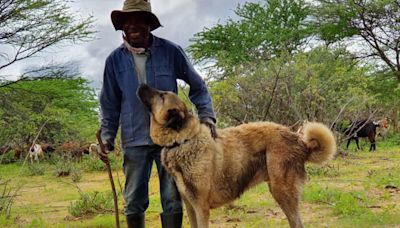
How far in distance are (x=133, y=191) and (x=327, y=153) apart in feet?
5.39

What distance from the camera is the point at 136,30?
384 cm

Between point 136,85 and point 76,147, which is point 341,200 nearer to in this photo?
point 136,85

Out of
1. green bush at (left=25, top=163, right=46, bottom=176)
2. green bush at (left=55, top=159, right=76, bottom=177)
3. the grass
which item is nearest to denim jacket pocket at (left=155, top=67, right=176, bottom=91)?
the grass

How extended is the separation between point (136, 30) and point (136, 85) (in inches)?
16.3

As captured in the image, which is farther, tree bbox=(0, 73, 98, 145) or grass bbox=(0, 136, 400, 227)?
tree bbox=(0, 73, 98, 145)

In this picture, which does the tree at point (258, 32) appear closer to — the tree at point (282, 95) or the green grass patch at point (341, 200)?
the tree at point (282, 95)

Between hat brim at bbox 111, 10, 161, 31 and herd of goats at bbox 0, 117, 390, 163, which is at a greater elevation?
hat brim at bbox 111, 10, 161, 31

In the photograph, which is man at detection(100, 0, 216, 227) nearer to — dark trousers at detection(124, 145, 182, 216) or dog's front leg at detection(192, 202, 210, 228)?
dark trousers at detection(124, 145, 182, 216)

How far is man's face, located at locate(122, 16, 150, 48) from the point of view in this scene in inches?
151

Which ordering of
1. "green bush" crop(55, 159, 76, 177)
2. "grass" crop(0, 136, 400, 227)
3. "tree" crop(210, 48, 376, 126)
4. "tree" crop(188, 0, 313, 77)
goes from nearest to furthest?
"grass" crop(0, 136, 400, 227), "tree" crop(210, 48, 376, 126), "green bush" crop(55, 159, 76, 177), "tree" crop(188, 0, 313, 77)

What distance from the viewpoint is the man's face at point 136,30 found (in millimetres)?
3836

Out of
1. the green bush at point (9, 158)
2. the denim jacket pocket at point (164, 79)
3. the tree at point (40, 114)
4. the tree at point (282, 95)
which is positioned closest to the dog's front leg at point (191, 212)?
the denim jacket pocket at point (164, 79)

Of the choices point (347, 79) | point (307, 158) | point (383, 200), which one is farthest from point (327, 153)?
point (347, 79)

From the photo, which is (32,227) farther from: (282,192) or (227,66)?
(227,66)
